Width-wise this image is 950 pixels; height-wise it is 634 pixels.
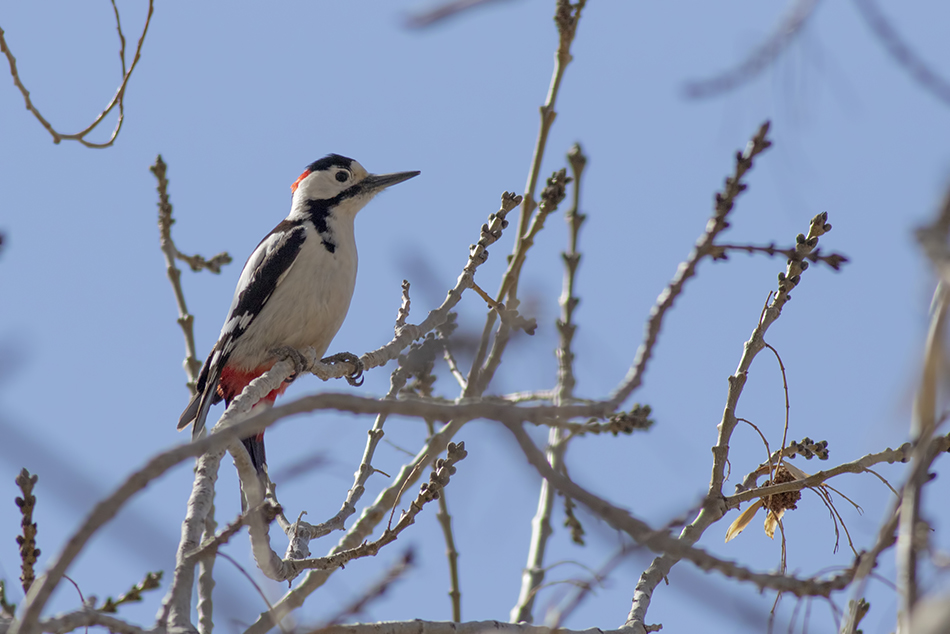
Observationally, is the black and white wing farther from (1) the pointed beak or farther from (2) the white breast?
(1) the pointed beak

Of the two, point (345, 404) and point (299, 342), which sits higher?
point (299, 342)

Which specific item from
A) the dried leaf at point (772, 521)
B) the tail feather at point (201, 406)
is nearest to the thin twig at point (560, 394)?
the dried leaf at point (772, 521)

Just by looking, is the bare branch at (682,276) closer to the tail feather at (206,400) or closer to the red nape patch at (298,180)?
the tail feather at (206,400)

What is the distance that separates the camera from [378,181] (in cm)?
532

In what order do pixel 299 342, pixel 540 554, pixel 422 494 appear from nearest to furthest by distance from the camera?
pixel 422 494 < pixel 540 554 < pixel 299 342

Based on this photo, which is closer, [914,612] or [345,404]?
[914,612]

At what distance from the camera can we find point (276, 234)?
495 cm

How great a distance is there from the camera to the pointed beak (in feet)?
17.4

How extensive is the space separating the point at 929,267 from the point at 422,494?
7.08 ft

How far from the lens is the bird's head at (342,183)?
5238 millimetres

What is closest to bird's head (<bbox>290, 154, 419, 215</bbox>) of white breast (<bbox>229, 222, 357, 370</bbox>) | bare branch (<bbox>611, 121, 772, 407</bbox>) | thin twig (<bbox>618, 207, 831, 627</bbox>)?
white breast (<bbox>229, 222, 357, 370</bbox>)

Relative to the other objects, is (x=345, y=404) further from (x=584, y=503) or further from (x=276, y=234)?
(x=276, y=234)

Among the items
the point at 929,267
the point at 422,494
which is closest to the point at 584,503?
the point at 929,267

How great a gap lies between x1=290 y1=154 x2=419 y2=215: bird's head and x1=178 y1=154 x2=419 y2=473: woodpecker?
345mm
